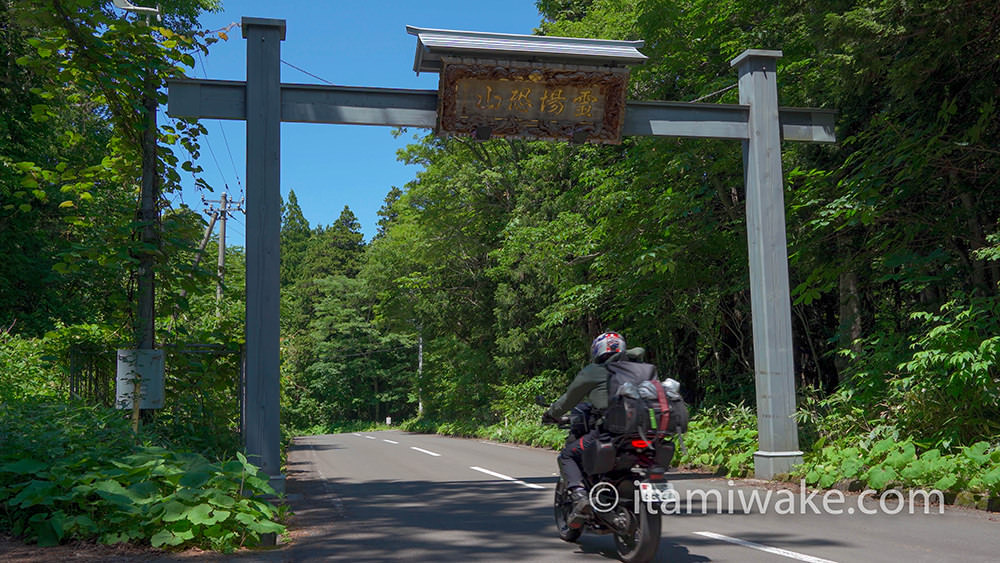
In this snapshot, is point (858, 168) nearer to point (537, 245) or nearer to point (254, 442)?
point (254, 442)

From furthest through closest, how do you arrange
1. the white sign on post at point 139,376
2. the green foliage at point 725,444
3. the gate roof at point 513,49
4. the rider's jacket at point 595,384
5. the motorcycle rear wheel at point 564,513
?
1. the green foliage at point 725,444
2. the gate roof at point 513,49
3. the white sign on post at point 139,376
4. the motorcycle rear wheel at point 564,513
5. the rider's jacket at point 595,384

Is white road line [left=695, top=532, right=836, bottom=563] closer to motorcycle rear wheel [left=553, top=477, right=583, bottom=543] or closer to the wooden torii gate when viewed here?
motorcycle rear wheel [left=553, top=477, right=583, bottom=543]

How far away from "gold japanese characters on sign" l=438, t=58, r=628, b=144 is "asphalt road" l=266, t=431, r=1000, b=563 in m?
5.35

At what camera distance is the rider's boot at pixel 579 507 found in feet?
20.3

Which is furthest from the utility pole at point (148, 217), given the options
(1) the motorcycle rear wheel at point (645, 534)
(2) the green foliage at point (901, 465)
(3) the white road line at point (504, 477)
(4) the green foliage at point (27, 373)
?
(2) the green foliage at point (901, 465)

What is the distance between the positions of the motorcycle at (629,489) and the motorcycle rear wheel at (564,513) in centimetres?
41

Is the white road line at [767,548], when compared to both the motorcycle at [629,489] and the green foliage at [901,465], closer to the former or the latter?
the motorcycle at [629,489]

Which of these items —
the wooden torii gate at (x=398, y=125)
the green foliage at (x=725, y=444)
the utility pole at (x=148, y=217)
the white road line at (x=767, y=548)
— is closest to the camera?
the white road line at (x=767, y=548)

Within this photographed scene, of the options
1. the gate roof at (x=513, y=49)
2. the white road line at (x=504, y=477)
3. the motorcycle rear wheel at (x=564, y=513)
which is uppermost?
the gate roof at (x=513, y=49)

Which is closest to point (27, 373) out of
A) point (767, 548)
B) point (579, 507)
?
point (579, 507)

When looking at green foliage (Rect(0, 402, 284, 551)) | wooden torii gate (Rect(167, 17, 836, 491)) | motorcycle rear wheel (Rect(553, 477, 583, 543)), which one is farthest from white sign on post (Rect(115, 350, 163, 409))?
motorcycle rear wheel (Rect(553, 477, 583, 543))

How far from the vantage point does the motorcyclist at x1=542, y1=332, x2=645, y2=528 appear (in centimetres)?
611

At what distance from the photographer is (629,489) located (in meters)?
5.91

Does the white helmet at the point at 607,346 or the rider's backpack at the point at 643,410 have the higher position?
the white helmet at the point at 607,346
